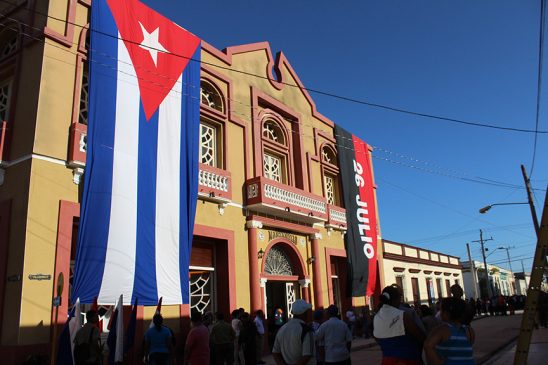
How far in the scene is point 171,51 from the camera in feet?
42.2

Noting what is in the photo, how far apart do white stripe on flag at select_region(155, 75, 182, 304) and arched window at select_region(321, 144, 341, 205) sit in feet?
29.8

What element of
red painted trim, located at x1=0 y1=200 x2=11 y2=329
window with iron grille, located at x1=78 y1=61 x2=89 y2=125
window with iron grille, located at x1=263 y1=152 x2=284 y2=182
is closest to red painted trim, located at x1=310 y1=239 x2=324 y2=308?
window with iron grille, located at x1=263 y1=152 x2=284 y2=182

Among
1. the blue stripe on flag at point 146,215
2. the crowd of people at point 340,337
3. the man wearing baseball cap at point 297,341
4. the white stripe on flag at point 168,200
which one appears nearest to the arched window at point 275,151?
the white stripe on flag at point 168,200

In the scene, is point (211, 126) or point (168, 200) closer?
point (168, 200)

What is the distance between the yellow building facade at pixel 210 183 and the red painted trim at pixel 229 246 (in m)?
0.04

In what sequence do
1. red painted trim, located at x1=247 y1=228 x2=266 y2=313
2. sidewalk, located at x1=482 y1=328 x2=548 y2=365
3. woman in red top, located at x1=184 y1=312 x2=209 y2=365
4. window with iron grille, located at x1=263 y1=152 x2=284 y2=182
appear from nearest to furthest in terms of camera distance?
woman in red top, located at x1=184 y1=312 x2=209 y2=365 → sidewalk, located at x1=482 y1=328 x2=548 y2=365 → red painted trim, located at x1=247 y1=228 x2=266 y2=313 → window with iron grille, located at x1=263 y1=152 x2=284 y2=182

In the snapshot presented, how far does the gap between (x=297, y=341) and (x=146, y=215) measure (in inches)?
273

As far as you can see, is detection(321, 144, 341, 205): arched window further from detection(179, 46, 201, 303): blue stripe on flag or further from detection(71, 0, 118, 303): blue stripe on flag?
detection(71, 0, 118, 303): blue stripe on flag

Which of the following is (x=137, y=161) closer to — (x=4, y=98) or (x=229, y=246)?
(x=4, y=98)

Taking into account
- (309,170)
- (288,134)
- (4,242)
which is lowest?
(4,242)

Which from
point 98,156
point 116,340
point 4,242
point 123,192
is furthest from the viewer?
point 123,192

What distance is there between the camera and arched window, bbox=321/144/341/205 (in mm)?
20359

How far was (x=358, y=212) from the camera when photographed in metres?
21.2

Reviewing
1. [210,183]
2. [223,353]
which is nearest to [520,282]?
[210,183]
